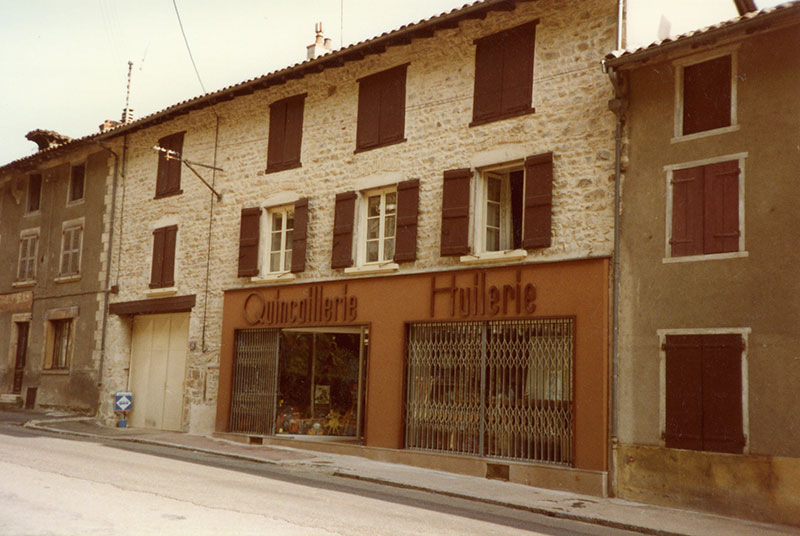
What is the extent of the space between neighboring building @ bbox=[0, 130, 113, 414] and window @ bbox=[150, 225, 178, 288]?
2.36 m

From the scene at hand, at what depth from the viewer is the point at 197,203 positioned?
18.5m

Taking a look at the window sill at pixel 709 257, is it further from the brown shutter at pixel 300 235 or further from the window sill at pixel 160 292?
the window sill at pixel 160 292

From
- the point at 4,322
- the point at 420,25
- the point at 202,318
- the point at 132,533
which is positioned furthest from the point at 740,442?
the point at 4,322

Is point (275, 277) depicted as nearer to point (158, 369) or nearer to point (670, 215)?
point (158, 369)

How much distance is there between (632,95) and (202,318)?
1050cm

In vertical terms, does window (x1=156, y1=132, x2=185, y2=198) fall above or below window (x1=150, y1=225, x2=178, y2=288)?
above

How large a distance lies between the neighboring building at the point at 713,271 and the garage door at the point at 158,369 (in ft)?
36.5

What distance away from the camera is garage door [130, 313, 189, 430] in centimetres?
1881

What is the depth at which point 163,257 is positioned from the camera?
1914cm

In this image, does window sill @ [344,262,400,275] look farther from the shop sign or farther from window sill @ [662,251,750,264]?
window sill @ [662,251,750,264]

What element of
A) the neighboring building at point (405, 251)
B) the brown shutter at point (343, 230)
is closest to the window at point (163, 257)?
the neighboring building at point (405, 251)

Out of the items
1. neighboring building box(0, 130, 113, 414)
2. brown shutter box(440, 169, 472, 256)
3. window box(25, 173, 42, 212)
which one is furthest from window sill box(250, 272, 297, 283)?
window box(25, 173, 42, 212)

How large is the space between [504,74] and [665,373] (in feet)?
17.8

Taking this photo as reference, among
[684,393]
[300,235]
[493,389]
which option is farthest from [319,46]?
[684,393]
